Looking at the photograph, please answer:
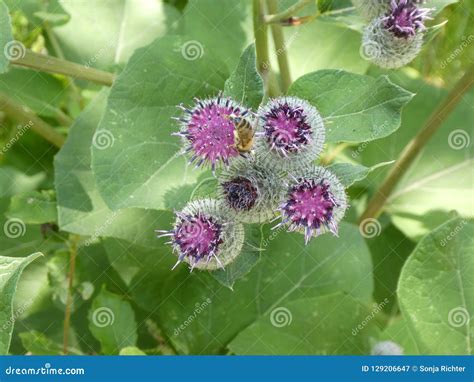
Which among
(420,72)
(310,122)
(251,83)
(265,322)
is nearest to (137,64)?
(251,83)

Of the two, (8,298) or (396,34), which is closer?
(8,298)

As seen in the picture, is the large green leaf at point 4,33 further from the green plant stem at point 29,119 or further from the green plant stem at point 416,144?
the green plant stem at point 416,144

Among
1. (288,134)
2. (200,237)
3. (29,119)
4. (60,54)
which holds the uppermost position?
(288,134)

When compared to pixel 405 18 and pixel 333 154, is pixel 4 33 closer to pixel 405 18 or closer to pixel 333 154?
pixel 405 18

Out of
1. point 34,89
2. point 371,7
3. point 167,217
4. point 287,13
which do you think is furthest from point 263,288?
point 34,89

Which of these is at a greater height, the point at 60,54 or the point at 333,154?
the point at 333,154
